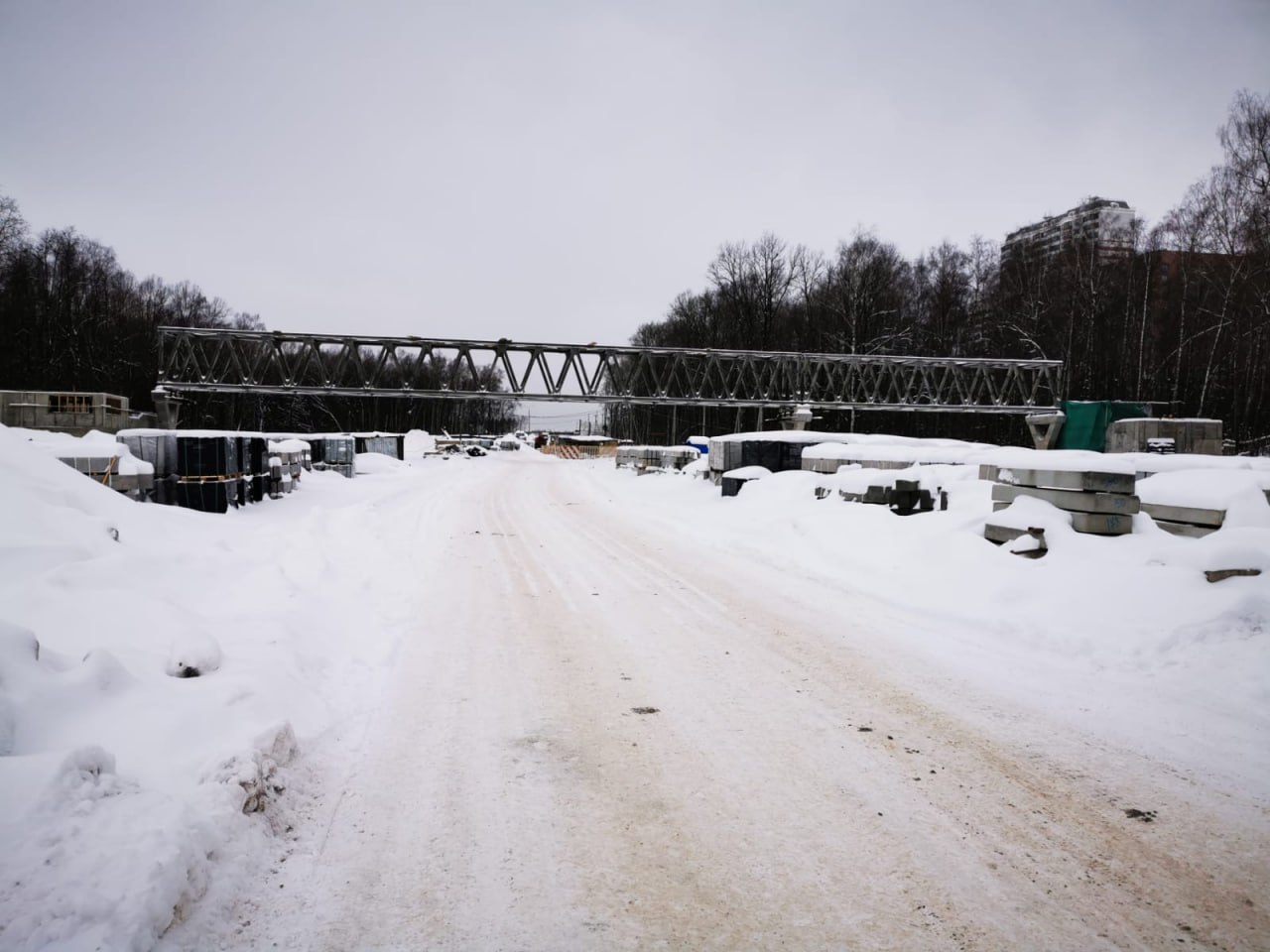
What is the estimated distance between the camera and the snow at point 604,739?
262cm

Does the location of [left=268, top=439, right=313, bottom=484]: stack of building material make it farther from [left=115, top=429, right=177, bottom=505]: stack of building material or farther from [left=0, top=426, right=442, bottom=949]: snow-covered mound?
[left=0, top=426, right=442, bottom=949]: snow-covered mound

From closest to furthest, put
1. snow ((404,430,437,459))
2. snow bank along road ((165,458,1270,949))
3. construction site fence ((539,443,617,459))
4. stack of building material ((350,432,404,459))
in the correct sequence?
1. snow bank along road ((165,458,1270,949))
2. stack of building material ((350,432,404,459))
3. snow ((404,430,437,459))
4. construction site fence ((539,443,617,459))

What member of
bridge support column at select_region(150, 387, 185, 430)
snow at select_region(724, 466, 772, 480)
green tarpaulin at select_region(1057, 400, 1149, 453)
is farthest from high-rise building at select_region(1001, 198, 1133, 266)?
bridge support column at select_region(150, 387, 185, 430)

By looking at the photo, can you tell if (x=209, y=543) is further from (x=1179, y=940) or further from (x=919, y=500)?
(x=919, y=500)

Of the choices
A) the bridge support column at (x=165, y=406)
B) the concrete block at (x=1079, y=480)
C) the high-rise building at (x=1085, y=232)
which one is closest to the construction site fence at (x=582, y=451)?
the bridge support column at (x=165, y=406)

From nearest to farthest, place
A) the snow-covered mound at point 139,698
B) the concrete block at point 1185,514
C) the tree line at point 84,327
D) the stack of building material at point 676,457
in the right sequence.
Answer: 1. the snow-covered mound at point 139,698
2. the concrete block at point 1185,514
3. the stack of building material at point 676,457
4. the tree line at point 84,327

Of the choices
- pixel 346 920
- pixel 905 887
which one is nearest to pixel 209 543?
pixel 346 920

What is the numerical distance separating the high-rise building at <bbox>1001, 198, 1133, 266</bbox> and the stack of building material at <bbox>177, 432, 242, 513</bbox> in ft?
140

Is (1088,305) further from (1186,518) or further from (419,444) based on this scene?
(419,444)

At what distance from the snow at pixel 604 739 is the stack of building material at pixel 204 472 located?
501 cm

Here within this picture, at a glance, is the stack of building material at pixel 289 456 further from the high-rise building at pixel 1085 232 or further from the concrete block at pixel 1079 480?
the high-rise building at pixel 1085 232

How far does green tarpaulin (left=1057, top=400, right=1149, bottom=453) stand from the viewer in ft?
82.3

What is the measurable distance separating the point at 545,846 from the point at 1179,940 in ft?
8.55

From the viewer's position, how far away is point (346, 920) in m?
2.58
